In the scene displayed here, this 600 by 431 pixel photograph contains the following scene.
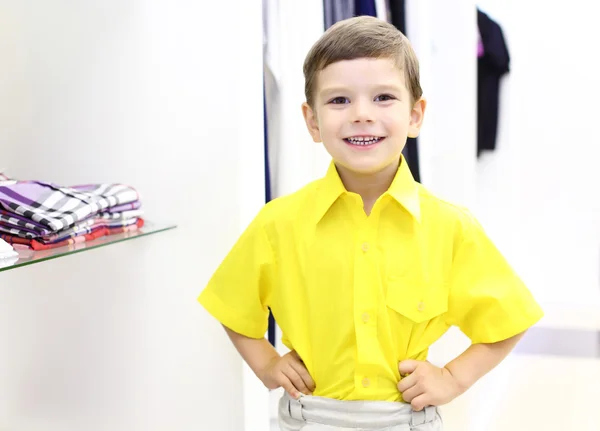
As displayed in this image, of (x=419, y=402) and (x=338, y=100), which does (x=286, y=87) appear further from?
(x=419, y=402)

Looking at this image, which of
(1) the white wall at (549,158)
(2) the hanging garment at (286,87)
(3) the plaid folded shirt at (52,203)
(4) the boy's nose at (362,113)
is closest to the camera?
(4) the boy's nose at (362,113)

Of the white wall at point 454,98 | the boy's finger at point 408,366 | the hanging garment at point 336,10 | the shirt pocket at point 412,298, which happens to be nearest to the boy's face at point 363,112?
the shirt pocket at point 412,298

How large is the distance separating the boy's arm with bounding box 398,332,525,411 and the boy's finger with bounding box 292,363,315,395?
13cm

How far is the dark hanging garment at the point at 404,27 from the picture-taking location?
1.78 m

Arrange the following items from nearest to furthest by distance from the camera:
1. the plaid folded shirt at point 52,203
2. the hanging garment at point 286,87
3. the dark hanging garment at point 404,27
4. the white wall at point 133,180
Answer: the plaid folded shirt at point 52,203 < the white wall at point 133,180 < the hanging garment at point 286,87 < the dark hanging garment at point 404,27

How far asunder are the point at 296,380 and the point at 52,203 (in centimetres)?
56

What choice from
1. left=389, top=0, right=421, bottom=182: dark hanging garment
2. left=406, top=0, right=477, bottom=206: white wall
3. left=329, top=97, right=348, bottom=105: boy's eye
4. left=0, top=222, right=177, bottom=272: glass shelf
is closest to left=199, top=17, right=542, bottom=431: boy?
left=329, top=97, right=348, bottom=105: boy's eye

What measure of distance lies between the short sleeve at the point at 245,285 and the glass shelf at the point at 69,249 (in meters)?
0.25

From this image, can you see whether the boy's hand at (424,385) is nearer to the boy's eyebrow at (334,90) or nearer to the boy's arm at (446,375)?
the boy's arm at (446,375)

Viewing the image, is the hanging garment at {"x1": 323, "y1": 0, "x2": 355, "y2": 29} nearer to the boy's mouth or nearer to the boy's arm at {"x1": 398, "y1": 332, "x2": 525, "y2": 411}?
the boy's mouth

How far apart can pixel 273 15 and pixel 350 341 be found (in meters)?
0.87

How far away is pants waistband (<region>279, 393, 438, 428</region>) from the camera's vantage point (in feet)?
2.99

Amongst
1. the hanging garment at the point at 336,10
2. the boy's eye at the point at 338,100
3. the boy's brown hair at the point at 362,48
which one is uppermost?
the hanging garment at the point at 336,10

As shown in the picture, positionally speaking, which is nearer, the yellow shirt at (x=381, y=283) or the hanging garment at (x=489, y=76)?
the yellow shirt at (x=381, y=283)
